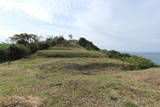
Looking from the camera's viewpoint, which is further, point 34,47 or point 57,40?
point 57,40

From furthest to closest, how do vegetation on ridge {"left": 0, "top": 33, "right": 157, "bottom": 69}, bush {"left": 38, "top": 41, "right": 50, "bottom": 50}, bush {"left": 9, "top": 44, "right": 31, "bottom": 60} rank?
bush {"left": 38, "top": 41, "right": 50, "bottom": 50} → bush {"left": 9, "top": 44, "right": 31, "bottom": 60} → vegetation on ridge {"left": 0, "top": 33, "right": 157, "bottom": 69}

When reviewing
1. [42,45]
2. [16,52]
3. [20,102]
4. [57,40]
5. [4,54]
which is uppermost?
[57,40]

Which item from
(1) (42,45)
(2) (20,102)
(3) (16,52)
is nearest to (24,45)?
(3) (16,52)

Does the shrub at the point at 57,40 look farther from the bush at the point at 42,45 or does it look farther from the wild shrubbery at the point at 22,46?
the bush at the point at 42,45

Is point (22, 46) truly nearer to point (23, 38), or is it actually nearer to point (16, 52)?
point (16, 52)

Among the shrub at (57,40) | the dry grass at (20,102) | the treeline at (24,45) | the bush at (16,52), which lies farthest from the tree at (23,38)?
the dry grass at (20,102)

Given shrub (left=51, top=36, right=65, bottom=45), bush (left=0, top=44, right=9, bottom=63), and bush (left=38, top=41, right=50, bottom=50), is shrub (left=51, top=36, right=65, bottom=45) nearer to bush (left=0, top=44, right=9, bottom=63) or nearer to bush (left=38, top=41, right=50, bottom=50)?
bush (left=38, top=41, right=50, bottom=50)

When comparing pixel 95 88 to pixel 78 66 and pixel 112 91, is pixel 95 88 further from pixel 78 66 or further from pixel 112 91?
pixel 78 66

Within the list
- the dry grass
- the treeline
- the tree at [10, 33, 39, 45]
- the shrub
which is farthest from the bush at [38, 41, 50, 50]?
the dry grass

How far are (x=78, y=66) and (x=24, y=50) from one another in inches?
435

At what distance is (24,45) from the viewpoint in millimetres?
22219

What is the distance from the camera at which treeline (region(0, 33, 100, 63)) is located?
18656mm

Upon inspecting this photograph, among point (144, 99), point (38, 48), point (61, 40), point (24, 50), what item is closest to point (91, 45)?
point (61, 40)

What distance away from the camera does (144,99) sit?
17.9ft
